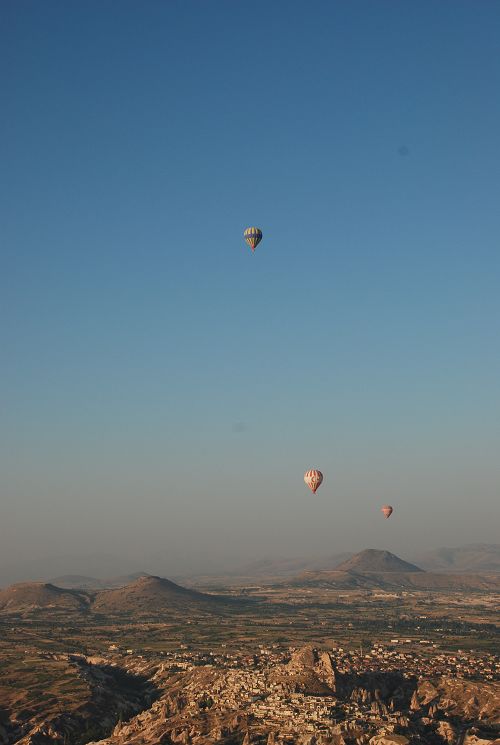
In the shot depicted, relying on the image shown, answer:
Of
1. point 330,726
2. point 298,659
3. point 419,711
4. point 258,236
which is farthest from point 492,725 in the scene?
point 258,236

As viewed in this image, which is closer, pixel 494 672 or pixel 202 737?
pixel 202 737

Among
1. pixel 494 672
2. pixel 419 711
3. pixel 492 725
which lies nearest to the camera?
pixel 492 725

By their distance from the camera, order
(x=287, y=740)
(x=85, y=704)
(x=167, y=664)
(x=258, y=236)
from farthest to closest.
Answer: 1. (x=258, y=236)
2. (x=167, y=664)
3. (x=85, y=704)
4. (x=287, y=740)

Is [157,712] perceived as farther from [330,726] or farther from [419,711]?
[419,711]

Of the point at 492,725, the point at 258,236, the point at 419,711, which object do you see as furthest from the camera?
the point at 258,236

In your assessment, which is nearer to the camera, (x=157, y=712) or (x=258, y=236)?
(x=157, y=712)

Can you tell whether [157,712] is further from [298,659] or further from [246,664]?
[246,664]

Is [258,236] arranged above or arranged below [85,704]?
above

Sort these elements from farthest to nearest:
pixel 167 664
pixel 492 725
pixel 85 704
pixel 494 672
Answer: pixel 167 664, pixel 494 672, pixel 85 704, pixel 492 725

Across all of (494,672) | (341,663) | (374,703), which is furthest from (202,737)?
(494,672)
